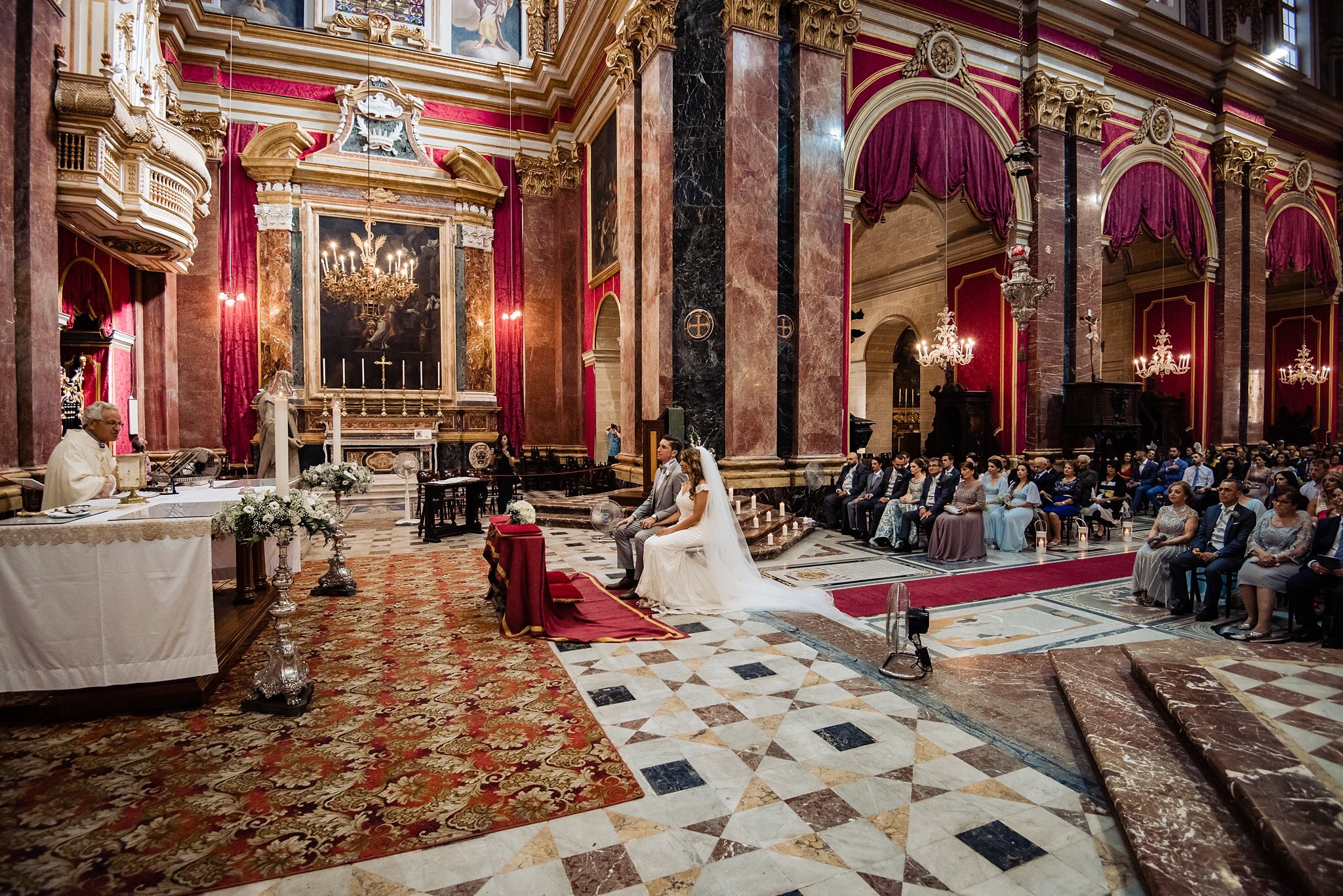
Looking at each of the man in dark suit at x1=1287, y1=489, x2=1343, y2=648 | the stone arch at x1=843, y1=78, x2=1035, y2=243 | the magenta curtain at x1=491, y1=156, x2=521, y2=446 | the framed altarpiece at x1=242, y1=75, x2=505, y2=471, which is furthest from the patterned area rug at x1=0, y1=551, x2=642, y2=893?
the magenta curtain at x1=491, y1=156, x2=521, y2=446

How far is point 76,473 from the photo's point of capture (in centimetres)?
433

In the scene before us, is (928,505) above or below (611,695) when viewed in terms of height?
above

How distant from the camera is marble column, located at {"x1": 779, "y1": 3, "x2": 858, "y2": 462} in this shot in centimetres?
1042

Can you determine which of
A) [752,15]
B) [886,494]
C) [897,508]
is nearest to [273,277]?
[752,15]

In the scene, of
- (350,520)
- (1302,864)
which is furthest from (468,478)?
(1302,864)

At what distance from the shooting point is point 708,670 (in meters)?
4.36

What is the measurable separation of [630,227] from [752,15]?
3668mm

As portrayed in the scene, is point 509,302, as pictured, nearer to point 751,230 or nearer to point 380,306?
point 380,306

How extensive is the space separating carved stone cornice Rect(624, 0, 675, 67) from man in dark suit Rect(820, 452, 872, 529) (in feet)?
23.3

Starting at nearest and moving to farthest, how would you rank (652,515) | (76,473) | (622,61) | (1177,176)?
(76,473) < (652,515) < (622,61) < (1177,176)

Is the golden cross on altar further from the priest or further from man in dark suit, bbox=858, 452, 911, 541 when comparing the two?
man in dark suit, bbox=858, 452, 911, 541

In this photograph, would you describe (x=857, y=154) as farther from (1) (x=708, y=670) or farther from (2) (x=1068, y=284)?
(1) (x=708, y=670)

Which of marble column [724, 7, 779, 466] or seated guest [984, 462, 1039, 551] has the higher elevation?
marble column [724, 7, 779, 466]

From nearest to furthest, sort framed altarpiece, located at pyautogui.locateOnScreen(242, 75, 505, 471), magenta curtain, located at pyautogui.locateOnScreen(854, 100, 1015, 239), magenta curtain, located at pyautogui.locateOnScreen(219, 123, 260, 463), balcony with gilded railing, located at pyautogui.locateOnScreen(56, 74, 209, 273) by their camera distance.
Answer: balcony with gilded railing, located at pyautogui.locateOnScreen(56, 74, 209, 273) < magenta curtain, located at pyautogui.locateOnScreen(854, 100, 1015, 239) < magenta curtain, located at pyautogui.locateOnScreen(219, 123, 260, 463) < framed altarpiece, located at pyautogui.locateOnScreen(242, 75, 505, 471)
